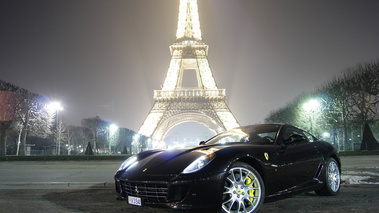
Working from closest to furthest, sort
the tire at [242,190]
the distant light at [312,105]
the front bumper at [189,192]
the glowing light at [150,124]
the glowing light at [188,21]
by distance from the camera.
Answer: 1. the front bumper at [189,192]
2. the tire at [242,190]
3. the distant light at [312,105]
4. the glowing light at [150,124]
5. the glowing light at [188,21]

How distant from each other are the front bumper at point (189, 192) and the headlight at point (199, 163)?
12 centimetres

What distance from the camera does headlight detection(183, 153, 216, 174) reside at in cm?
410

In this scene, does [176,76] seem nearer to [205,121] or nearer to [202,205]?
[205,121]

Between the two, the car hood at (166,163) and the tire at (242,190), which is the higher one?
the car hood at (166,163)

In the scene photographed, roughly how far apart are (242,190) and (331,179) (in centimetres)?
252

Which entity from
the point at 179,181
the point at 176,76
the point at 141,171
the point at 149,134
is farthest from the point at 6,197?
the point at 176,76

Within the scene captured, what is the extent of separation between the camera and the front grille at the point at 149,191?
4031 mm

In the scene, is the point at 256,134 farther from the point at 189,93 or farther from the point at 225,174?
the point at 189,93

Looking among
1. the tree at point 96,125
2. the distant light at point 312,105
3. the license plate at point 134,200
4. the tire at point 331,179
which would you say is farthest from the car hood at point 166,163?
the tree at point 96,125

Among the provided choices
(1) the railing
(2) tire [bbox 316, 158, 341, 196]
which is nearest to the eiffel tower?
(1) the railing

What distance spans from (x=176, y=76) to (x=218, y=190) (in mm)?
56995

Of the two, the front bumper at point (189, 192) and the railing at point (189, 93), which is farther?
the railing at point (189, 93)

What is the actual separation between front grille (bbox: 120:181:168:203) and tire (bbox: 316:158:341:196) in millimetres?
3105

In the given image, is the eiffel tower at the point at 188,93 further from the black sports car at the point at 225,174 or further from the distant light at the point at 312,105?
the black sports car at the point at 225,174
